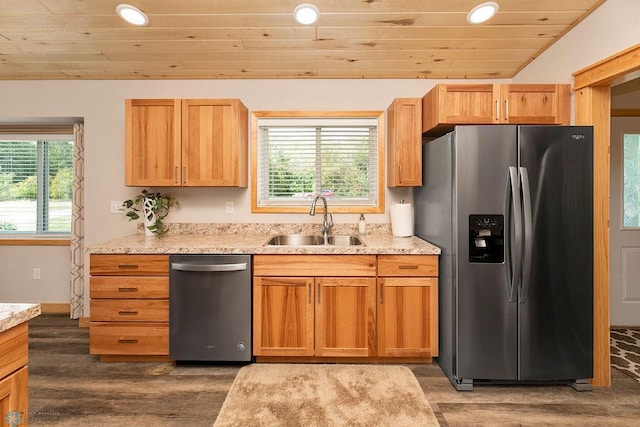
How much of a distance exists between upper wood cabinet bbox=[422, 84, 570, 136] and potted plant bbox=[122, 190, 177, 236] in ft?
7.98

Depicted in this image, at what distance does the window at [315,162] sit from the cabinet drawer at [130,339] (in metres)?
1.32

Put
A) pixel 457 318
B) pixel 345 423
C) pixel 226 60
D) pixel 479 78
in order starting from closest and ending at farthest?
pixel 345 423 < pixel 457 318 < pixel 226 60 < pixel 479 78

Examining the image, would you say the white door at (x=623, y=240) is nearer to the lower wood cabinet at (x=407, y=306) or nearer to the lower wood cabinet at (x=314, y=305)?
the lower wood cabinet at (x=407, y=306)

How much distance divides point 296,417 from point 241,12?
7.96 feet

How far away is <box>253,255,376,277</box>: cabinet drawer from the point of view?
275 cm

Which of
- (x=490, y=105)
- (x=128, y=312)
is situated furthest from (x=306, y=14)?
(x=128, y=312)

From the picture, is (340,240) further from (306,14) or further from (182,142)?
(306,14)

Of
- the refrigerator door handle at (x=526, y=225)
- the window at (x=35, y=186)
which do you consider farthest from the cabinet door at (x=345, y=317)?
the window at (x=35, y=186)

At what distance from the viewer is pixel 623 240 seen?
371 cm

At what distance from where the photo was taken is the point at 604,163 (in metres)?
2.51

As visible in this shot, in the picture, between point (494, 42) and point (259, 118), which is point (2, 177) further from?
point (494, 42)

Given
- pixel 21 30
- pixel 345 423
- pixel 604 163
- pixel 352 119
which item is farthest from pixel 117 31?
pixel 604 163

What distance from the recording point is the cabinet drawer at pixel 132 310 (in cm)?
275

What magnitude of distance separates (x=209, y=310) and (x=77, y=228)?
2.03 meters
